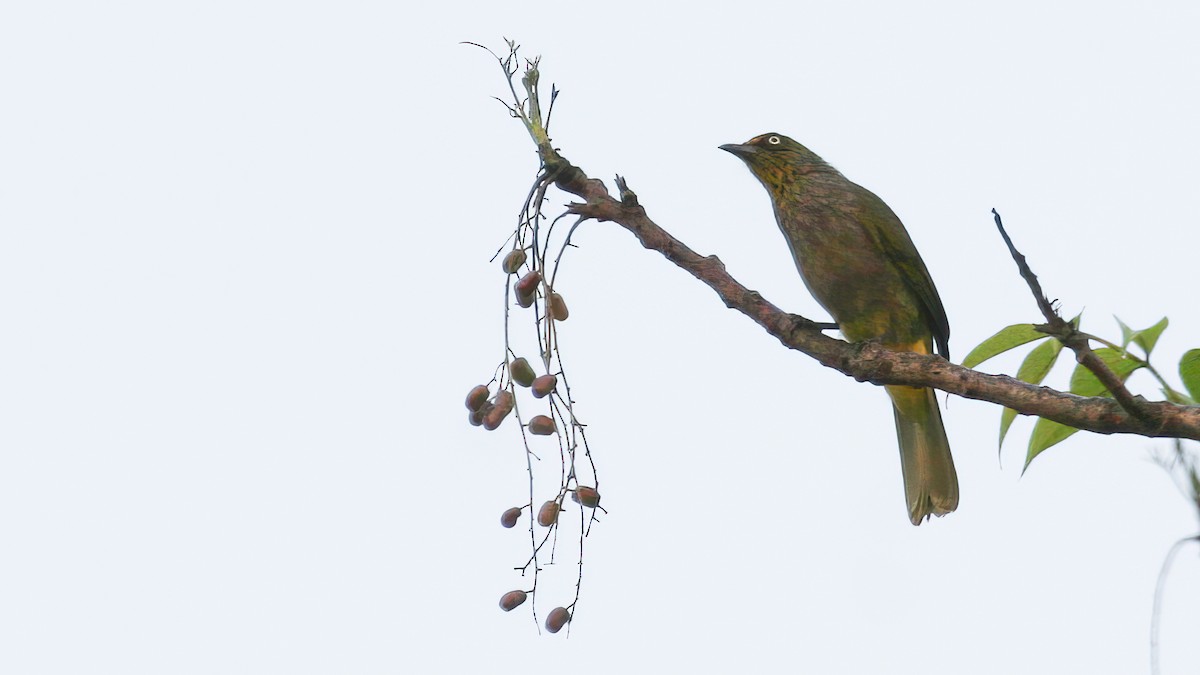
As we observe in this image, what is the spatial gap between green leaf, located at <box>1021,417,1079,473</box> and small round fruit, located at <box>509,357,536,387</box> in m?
1.17

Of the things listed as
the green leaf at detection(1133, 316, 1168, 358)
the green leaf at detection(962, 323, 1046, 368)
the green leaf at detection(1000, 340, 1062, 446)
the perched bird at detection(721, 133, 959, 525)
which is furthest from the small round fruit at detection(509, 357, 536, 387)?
the perched bird at detection(721, 133, 959, 525)

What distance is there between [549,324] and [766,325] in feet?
2.04

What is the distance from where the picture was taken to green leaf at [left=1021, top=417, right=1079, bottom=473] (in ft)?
9.48

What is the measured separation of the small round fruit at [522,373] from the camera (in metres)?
2.93

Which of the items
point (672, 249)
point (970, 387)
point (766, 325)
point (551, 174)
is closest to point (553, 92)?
point (551, 174)

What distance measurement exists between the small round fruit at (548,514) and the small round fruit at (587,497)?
61 mm

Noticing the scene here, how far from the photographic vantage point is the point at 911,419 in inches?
199

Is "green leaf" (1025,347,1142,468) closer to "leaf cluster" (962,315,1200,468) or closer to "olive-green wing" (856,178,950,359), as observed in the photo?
"leaf cluster" (962,315,1200,468)

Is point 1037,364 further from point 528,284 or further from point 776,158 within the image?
point 776,158

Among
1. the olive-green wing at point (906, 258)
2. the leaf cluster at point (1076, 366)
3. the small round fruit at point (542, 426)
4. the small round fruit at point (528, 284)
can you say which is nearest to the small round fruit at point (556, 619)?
the small round fruit at point (542, 426)

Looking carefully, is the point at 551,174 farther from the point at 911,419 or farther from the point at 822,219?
the point at 911,419

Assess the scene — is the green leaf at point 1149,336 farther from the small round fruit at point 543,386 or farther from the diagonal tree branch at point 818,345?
the small round fruit at point 543,386

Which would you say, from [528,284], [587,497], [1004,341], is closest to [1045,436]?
[1004,341]

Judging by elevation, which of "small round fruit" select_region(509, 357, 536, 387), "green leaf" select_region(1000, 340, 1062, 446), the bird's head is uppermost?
the bird's head
